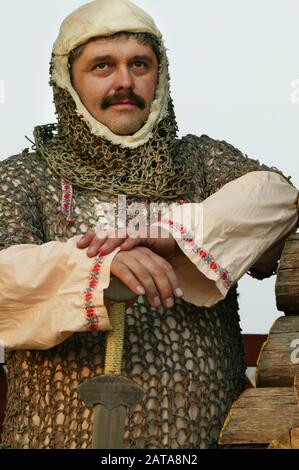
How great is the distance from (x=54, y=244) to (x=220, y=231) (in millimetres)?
522

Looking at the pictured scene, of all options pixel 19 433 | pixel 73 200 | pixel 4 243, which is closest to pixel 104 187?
pixel 73 200

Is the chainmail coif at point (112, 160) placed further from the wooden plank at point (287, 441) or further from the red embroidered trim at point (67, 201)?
the wooden plank at point (287, 441)

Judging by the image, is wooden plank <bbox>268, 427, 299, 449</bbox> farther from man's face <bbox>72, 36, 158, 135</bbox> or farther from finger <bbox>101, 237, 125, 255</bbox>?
man's face <bbox>72, 36, 158, 135</bbox>

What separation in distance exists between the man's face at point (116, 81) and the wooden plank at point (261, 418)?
1.13 meters

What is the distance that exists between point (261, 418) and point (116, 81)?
1.31 meters

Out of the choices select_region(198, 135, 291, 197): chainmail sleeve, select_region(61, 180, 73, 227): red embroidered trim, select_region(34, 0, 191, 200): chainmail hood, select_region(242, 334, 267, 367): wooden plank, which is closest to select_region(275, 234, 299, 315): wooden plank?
select_region(198, 135, 291, 197): chainmail sleeve

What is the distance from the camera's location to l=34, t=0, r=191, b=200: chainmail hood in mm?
4930

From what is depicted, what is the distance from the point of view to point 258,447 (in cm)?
430

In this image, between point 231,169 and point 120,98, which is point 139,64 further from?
point 231,169

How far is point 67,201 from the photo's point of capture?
15.8 feet

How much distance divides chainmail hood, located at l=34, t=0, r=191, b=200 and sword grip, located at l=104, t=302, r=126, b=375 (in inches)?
24.6

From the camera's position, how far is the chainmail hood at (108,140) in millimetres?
4930

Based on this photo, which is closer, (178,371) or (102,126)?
(178,371)

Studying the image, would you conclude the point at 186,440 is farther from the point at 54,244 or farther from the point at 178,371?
the point at 54,244
